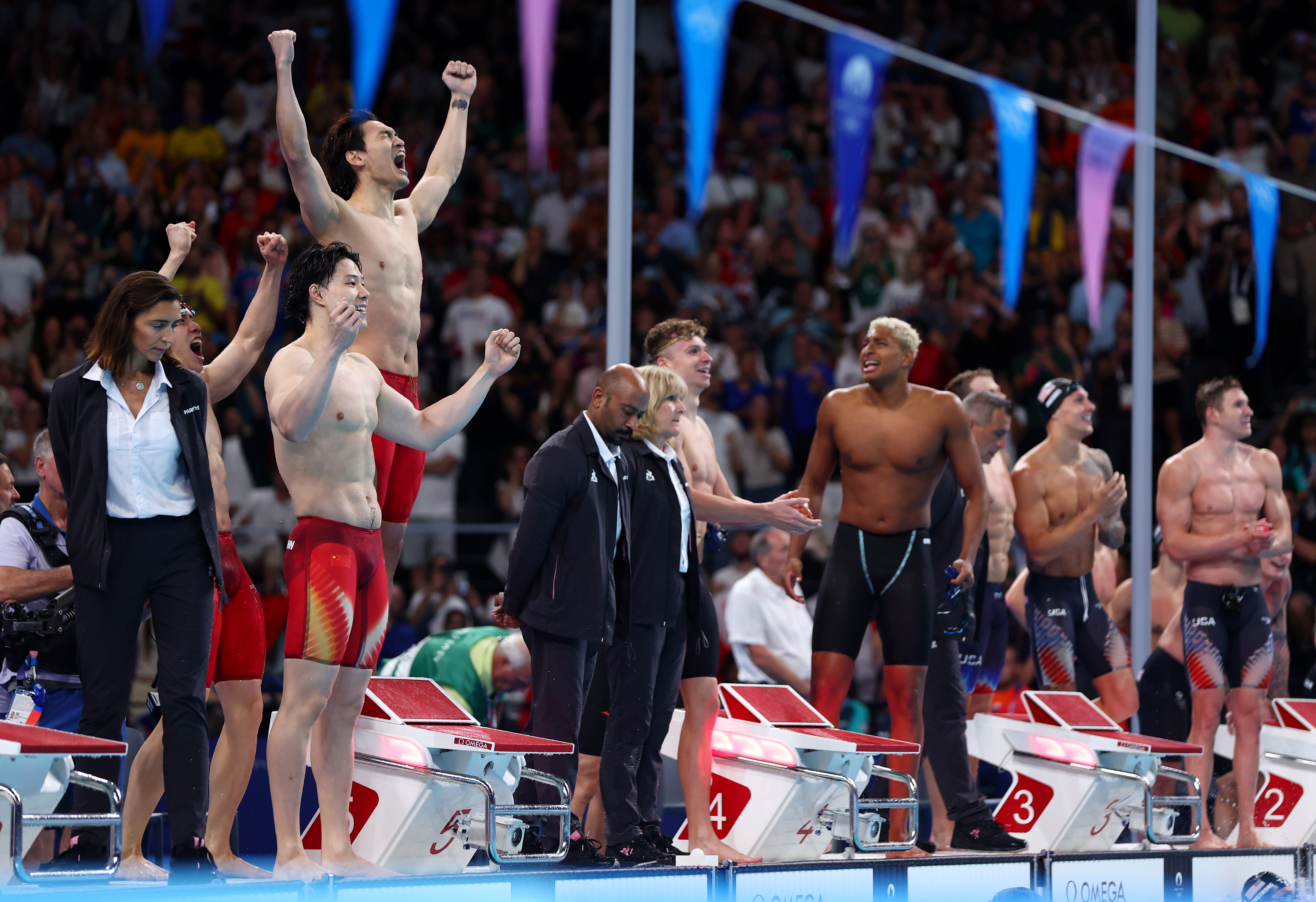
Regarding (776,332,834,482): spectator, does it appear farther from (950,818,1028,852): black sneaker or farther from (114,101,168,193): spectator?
(950,818,1028,852): black sneaker

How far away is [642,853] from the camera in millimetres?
4789

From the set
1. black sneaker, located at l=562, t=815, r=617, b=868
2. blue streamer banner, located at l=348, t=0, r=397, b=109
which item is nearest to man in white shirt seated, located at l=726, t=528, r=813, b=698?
black sneaker, located at l=562, t=815, r=617, b=868

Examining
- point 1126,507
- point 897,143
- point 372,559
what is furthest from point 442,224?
point 372,559

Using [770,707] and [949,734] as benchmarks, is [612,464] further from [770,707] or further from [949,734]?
[949,734]

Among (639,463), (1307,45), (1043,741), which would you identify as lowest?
(1043,741)

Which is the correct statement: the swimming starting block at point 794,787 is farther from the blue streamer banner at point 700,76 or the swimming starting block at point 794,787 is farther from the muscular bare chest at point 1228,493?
the blue streamer banner at point 700,76

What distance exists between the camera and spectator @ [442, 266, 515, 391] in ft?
33.8

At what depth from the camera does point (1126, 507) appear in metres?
8.48

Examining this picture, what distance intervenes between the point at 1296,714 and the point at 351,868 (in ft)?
16.1

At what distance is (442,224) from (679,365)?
5798 mm

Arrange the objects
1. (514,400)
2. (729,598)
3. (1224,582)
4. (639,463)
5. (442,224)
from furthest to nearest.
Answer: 1. (442,224)
2. (514,400)
3. (729,598)
4. (1224,582)
5. (639,463)

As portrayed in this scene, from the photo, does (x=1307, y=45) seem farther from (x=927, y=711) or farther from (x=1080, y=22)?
(x=927, y=711)

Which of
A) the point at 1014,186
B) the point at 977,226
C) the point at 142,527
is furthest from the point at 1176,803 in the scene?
the point at 977,226

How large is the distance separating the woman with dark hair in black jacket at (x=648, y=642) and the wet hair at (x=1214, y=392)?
3026mm
